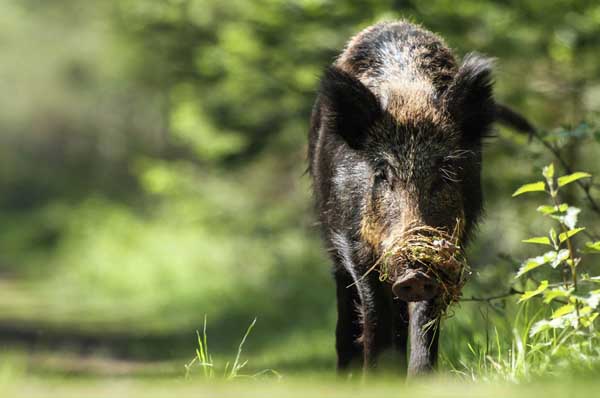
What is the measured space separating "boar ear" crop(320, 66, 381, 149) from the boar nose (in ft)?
4.49

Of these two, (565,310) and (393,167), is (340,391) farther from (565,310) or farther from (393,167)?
(393,167)

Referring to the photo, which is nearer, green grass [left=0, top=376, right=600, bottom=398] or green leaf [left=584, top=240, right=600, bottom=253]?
green grass [left=0, top=376, right=600, bottom=398]

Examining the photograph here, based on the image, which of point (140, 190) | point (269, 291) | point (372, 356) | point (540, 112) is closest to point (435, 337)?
point (372, 356)

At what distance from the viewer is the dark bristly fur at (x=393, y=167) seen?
5.70 meters

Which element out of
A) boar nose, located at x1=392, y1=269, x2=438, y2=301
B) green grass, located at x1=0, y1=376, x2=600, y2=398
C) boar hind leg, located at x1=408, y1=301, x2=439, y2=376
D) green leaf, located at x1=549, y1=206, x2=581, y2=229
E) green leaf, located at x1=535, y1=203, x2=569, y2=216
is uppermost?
green leaf, located at x1=535, y1=203, x2=569, y2=216

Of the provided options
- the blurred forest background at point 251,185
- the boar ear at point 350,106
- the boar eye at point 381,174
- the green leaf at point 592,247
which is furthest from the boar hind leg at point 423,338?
the boar ear at point 350,106

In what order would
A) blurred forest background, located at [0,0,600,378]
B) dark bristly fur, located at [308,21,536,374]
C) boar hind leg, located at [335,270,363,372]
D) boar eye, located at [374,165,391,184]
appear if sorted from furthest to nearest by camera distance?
blurred forest background, located at [0,0,600,378]
boar hind leg, located at [335,270,363,372]
boar eye, located at [374,165,391,184]
dark bristly fur, located at [308,21,536,374]

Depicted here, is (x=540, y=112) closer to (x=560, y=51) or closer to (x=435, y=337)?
(x=560, y=51)

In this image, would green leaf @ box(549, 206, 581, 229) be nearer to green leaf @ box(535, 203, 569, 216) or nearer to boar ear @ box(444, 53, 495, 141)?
green leaf @ box(535, 203, 569, 216)

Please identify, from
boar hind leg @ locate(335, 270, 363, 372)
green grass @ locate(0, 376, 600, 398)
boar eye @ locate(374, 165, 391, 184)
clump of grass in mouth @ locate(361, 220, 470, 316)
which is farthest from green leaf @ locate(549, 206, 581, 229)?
boar hind leg @ locate(335, 270, 363, 372)

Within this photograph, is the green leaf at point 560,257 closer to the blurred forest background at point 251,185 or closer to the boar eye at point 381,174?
the blurred forest background at point 251,185

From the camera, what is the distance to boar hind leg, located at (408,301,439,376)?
5.45m

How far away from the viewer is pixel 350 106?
6.20 meters

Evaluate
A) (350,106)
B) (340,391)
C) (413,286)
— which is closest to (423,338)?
(413,286)
